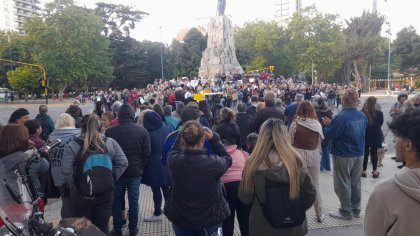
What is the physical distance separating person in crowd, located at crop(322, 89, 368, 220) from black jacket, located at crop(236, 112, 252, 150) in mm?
2339

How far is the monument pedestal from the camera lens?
37969mm

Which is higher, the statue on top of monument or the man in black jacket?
the statue on top of monument

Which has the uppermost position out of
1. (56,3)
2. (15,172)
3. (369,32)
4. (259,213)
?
(56,3)

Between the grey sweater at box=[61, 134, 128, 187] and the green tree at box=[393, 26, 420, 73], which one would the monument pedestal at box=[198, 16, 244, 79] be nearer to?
the grey sweater at box=[61, 134, 128, 187]

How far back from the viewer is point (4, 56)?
6109cm

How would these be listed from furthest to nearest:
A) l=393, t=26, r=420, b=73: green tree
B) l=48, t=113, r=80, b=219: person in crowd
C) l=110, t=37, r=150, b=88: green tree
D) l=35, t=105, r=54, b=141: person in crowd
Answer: l=110, t=37, r=150, b=88: green tree → l=393, t=26, r=420, b=73: green tree → l=35, t=105, r=54, b=141: person in crowd → l=48, t=113, r=80, b=219: person in crowd

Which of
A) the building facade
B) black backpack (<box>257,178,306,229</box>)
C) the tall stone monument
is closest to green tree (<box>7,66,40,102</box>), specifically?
the tall stone monument

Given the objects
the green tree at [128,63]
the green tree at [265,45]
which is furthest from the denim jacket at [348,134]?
the green tree at [128,63]

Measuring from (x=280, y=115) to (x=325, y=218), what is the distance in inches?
91.8

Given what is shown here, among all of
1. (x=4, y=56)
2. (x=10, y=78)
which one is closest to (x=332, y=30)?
(x=10, y=78)

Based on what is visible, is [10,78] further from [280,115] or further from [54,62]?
[280,115]

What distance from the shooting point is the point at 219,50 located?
126 feet

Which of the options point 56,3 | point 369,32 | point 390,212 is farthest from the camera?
point 369,32

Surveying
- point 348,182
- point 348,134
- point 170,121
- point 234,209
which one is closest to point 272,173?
point 234,209
